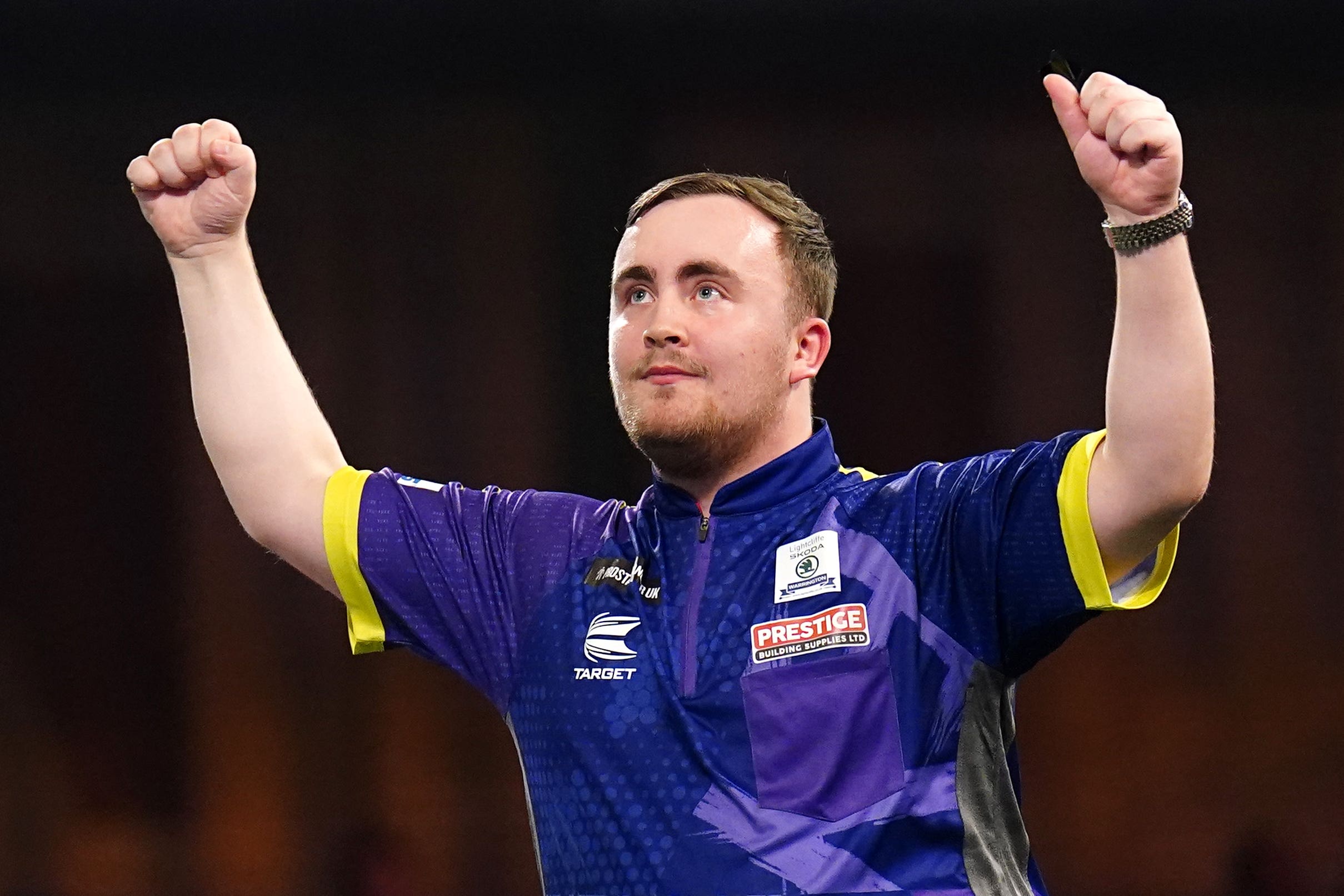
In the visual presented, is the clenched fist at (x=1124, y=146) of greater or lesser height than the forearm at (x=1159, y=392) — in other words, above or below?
above

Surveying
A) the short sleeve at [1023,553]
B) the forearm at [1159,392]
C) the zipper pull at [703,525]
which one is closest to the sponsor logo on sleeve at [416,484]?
the zipper pull at [703,525]

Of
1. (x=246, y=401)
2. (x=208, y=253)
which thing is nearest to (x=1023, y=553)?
(x=246, y=401)

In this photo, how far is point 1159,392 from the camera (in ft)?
5.01

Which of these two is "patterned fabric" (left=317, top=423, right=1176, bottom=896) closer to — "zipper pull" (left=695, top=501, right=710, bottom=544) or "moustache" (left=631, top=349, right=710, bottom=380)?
"zipper pull" (left=695, top=501, right=710, bottom=544)

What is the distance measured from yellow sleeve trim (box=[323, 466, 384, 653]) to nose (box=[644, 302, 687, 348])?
1.42ft

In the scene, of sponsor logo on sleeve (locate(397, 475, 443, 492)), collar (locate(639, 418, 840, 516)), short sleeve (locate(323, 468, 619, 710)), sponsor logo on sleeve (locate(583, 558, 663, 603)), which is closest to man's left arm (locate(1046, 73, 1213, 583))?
collar (locate(639, 418, 840, 516))

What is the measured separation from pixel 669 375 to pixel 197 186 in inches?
26.4

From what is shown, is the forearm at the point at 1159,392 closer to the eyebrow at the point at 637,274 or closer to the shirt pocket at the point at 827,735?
the shirt pocket at the point at 827,735

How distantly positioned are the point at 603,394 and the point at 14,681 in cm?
171

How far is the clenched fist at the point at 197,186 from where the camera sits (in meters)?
1.94

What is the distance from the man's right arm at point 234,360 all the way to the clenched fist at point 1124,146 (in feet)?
3.41

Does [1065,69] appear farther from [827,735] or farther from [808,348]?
[827,735]

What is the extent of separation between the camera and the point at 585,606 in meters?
1.92

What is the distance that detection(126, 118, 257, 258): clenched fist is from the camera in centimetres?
194
